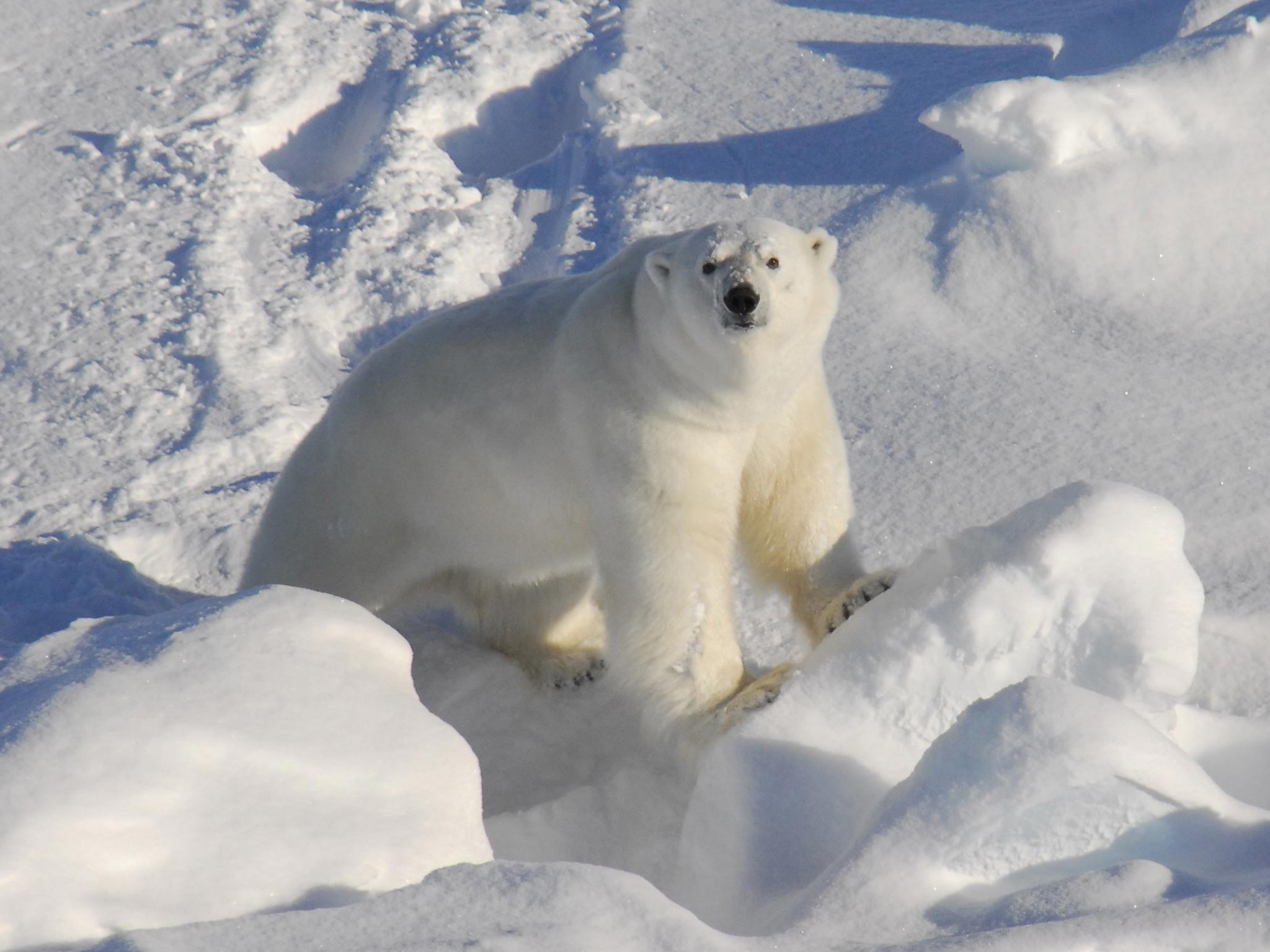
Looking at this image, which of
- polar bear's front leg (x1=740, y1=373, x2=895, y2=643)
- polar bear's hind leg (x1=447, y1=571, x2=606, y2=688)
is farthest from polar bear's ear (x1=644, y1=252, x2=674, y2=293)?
polar bear's hind leg (x1=447, y1=571, x2=606, y2=688)

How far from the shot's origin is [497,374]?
3023 millimetres

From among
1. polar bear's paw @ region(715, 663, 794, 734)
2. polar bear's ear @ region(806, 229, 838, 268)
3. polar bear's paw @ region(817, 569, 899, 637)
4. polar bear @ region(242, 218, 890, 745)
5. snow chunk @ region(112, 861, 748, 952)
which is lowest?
polar bear's paw @ region(817, 569, 899, 637)

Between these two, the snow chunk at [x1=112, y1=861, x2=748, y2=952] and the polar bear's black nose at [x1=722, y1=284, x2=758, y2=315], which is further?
the polar bear's black nose at [x1=722, y1=284, x2=758, y2=315]

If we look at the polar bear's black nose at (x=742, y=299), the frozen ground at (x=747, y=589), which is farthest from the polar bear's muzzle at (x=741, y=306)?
the frozen ground at (x=747, y=589)

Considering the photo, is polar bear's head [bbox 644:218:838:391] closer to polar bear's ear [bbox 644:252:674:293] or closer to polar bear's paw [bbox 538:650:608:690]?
polar bear's ear [bbox 644:252:674:293]

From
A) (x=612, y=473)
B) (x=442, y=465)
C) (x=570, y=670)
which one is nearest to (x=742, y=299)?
(x=612, y=473)

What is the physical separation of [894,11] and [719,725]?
474cm

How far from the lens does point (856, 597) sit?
2926 mm

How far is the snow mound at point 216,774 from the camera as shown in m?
1.76

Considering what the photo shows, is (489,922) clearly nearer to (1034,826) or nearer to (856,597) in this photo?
(1034,826)

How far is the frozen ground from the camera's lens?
1.85m

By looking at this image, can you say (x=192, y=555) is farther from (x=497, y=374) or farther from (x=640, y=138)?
(x=640, y=138)

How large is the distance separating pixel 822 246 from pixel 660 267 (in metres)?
0.39

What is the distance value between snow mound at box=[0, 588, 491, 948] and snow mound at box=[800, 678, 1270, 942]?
0.70 meters
